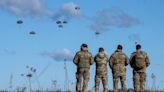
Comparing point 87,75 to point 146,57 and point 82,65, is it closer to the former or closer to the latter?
point 82,65

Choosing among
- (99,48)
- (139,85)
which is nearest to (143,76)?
(139,85)

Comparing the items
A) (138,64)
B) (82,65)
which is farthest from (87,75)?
(138,64)

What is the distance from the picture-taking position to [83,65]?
36.7 metres

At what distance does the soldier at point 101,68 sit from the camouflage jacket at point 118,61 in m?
0.41

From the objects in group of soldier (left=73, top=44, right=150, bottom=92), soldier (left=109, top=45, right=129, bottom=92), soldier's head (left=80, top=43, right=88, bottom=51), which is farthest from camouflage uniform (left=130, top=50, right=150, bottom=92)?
soldier's head (left=80, top=43, right=88, bottom=51)

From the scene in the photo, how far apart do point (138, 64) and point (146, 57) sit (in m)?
0.63

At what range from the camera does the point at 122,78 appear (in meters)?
37.6

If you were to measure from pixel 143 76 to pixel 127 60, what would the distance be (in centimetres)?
133

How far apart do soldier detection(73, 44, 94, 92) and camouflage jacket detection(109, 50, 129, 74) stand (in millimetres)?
1282

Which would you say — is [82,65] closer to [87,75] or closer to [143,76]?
[87,75]

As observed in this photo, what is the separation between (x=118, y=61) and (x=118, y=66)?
309 mm

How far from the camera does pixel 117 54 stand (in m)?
37.2

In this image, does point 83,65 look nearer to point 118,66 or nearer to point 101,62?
point 101,62

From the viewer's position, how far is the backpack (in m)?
37.2
